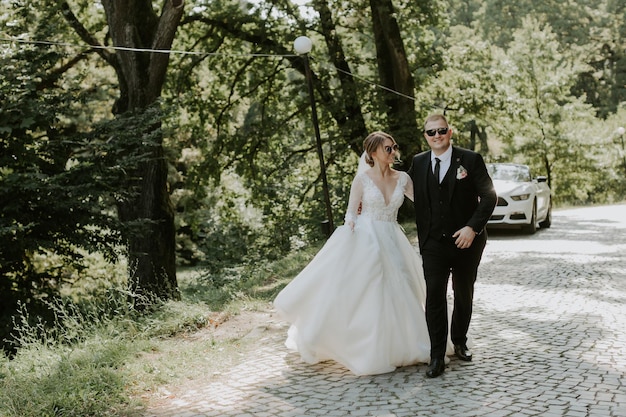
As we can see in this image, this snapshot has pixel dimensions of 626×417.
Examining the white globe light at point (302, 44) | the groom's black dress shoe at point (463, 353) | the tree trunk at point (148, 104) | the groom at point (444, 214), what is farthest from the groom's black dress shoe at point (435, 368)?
the white globe light at point (302, 44)

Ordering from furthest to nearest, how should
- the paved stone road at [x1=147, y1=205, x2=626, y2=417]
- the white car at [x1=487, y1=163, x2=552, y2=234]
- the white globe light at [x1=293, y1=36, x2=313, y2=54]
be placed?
1. the white car at [x1=487, y1=163, x2=552, y2=234]
2. the white globe light at [x1=293, y1=36, x2=313, y2=54]
3. the paved stone road at [x1=147, y1=205, x2=626, y2=417]

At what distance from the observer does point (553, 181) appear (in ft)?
140

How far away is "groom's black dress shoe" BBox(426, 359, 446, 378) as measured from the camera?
18.0ft

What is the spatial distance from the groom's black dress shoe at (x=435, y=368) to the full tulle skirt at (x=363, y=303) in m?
0.27

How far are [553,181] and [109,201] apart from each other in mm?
36909

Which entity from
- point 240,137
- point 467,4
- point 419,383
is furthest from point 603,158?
point 419,383

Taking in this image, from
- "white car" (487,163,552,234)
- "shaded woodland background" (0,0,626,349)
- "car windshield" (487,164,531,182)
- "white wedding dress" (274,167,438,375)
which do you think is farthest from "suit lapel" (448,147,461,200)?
"car windshield" (487,164,531,182)

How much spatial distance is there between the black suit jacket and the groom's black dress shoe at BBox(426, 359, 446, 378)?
936mm

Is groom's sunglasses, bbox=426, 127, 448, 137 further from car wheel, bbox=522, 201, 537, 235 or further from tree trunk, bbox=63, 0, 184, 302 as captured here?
car wheel, bbox=522, 201, 537, 235

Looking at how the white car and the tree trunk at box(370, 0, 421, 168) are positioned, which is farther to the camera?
the tree trunk at box(370, 0, 421, 168)

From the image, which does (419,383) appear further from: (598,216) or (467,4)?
(467,4)

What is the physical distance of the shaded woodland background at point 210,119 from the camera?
9812mm

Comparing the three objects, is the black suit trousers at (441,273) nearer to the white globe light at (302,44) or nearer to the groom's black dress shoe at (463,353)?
the groom's black dress shoe at (463,353)

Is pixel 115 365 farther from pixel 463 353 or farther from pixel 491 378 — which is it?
pixel 491 378
